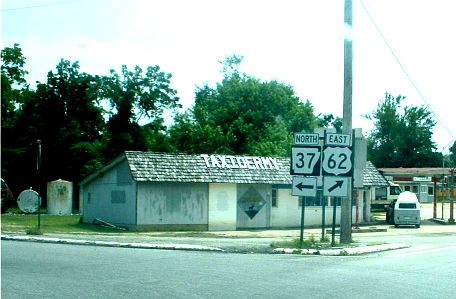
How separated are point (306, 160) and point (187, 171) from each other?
1838cm

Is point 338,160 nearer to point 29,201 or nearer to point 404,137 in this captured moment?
point 29,201

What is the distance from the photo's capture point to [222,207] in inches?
1649

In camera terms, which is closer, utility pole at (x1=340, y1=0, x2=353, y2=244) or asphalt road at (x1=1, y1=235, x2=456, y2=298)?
asphalt road at (x1=1, y1=235, x2=456, y2=298)

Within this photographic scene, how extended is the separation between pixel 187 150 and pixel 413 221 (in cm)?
2888

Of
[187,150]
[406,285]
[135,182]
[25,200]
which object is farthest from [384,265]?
[187,150]

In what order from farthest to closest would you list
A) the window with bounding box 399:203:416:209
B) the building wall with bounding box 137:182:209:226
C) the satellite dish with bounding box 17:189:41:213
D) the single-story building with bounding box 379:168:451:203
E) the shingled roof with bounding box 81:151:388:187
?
the single-story building with bounding box 379:168:451:203, the window with bounding box 399:203:416:209, the shingled roof with bounding box 81:151:388:187, the building wall with bounding box 137:182:209:226, the satellite dish with bounding box 17:189:41:213

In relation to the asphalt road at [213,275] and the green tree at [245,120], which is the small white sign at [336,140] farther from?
the green tree at [245,120]

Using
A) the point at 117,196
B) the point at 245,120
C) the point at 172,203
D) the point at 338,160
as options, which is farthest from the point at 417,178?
the point at 338,160

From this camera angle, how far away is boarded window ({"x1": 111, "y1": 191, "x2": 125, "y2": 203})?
39688mm

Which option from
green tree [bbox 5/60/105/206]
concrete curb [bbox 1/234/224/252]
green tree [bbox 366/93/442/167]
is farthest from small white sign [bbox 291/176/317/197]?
green tree [bbox 366/93/442/167]

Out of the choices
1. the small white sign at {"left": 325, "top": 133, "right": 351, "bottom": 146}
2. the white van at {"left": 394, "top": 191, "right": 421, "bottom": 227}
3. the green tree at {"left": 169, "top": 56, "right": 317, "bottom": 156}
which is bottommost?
the white van at {"left": 394, "top": 191, "right": 421, "bottom": 227}

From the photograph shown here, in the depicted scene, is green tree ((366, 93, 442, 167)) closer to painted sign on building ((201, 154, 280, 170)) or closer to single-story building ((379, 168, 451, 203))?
single-story building ((379, 168, 451, 203))

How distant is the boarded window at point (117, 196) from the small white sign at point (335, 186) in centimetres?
1872

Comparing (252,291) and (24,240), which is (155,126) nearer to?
(24,240)
